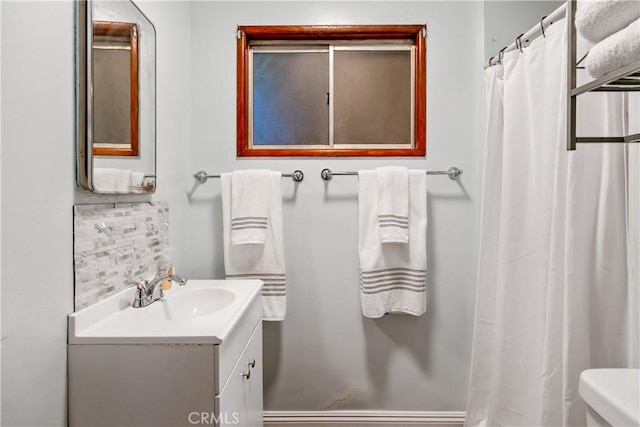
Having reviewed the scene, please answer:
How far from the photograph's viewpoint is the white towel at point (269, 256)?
1.81 metres

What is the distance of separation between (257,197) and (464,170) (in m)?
1.02

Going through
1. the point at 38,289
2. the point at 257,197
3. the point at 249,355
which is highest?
the point at 257,197

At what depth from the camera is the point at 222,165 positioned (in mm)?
1924

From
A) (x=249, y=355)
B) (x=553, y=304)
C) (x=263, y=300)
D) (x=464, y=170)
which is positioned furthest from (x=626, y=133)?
(x=263, y=300)

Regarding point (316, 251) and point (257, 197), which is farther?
point (316, 251)

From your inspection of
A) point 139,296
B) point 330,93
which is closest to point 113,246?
point 139,296

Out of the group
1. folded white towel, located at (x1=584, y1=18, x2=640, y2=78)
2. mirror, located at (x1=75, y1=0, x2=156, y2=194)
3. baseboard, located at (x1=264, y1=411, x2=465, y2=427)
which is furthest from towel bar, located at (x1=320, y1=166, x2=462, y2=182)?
baseboard, located at (x1=264, y1=411, x2=465, y2=427)

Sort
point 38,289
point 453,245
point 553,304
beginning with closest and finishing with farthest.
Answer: point 38,289 → point 553,304 → point 453,245

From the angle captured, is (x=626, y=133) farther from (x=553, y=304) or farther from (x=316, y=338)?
(x=316, y=338)

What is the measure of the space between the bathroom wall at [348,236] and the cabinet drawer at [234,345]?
→ 0.57 meters

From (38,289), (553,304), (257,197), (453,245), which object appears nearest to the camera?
(38,289)

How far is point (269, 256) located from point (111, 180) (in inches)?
31.9

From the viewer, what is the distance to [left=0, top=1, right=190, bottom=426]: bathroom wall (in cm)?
81

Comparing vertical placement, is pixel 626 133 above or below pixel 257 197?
A: above
